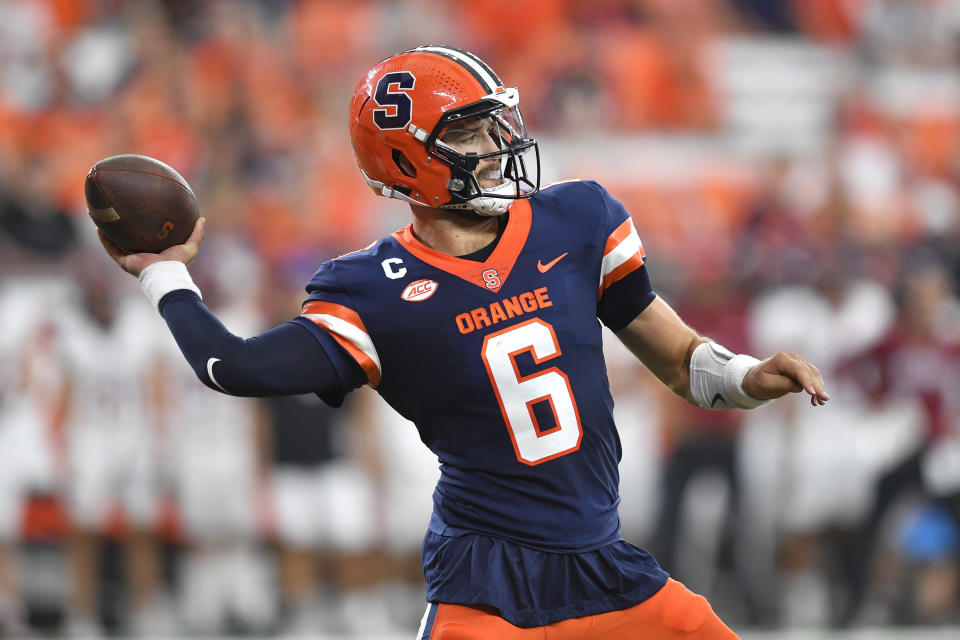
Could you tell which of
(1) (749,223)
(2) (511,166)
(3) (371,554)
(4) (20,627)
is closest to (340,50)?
(1) (749,223)

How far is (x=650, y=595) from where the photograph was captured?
2895mm

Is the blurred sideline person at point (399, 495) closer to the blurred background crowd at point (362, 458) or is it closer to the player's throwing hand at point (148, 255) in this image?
the blurred background crowd at point (362, 458)

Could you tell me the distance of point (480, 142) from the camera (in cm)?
303

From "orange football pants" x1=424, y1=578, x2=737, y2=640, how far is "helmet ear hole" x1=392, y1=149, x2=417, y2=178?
3.31ft

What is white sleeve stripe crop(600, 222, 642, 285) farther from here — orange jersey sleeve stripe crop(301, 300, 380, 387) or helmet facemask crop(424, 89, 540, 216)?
orange jersey sleeve stripe crop(301, 300, 380, 387)

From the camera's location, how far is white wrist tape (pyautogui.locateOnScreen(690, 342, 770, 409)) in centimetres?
308

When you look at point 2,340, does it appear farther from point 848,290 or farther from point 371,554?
point 848,290

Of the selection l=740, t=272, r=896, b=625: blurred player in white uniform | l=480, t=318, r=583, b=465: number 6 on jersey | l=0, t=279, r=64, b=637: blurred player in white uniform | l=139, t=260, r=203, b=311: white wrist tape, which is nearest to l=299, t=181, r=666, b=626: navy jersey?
l=480, t=318, r=583, b=465: number 6 on jersey

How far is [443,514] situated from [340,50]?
717 cm

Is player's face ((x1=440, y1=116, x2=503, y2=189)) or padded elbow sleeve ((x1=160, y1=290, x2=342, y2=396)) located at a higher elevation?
player's face ((x1=440, y1=116, x2=503, y2=189))

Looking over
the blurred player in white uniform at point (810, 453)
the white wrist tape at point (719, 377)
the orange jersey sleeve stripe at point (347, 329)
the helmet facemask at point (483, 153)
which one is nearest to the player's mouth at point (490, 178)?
the helmet facemask at point (483, 153)

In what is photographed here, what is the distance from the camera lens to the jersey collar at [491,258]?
2918 millimetres

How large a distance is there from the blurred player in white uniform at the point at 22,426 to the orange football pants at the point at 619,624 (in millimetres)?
4705

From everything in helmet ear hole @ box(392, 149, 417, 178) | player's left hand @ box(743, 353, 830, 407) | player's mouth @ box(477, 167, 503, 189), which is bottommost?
player's left hand @ box(743, 353, 830, 407)
